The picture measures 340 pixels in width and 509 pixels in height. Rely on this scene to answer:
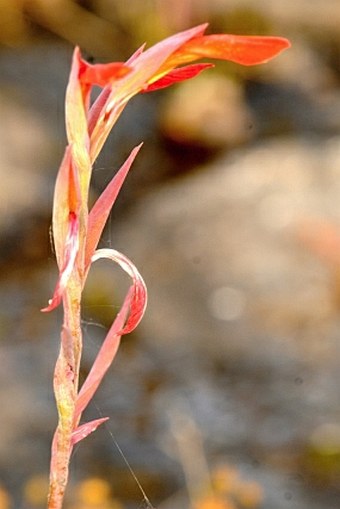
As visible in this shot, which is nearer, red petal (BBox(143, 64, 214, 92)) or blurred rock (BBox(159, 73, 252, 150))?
red petal (BBox(143, 64, 214, 92))

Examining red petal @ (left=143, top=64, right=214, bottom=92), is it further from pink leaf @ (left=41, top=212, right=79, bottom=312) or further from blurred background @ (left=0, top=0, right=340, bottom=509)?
blurred background @ (left=0, top=0, right=340, bottom=509)

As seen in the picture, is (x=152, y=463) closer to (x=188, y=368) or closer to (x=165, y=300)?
(x=188, y=368)

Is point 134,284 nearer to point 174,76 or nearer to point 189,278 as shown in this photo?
point 174,76

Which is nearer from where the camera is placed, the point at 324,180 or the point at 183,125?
the point at 324,180

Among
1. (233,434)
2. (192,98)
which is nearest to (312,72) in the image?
(192,98)

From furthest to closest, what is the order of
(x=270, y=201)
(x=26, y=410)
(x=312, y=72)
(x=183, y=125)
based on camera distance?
(x=312, y=72) < (x=183, y=125) < (x=270, y=201) < (x=26, y=410)

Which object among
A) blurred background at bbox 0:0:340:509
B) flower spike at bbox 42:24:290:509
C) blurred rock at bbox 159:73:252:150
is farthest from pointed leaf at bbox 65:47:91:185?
blurred rock at bbox 159:73:252:150

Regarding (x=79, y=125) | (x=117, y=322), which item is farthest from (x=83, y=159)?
(x=117, y=322)
